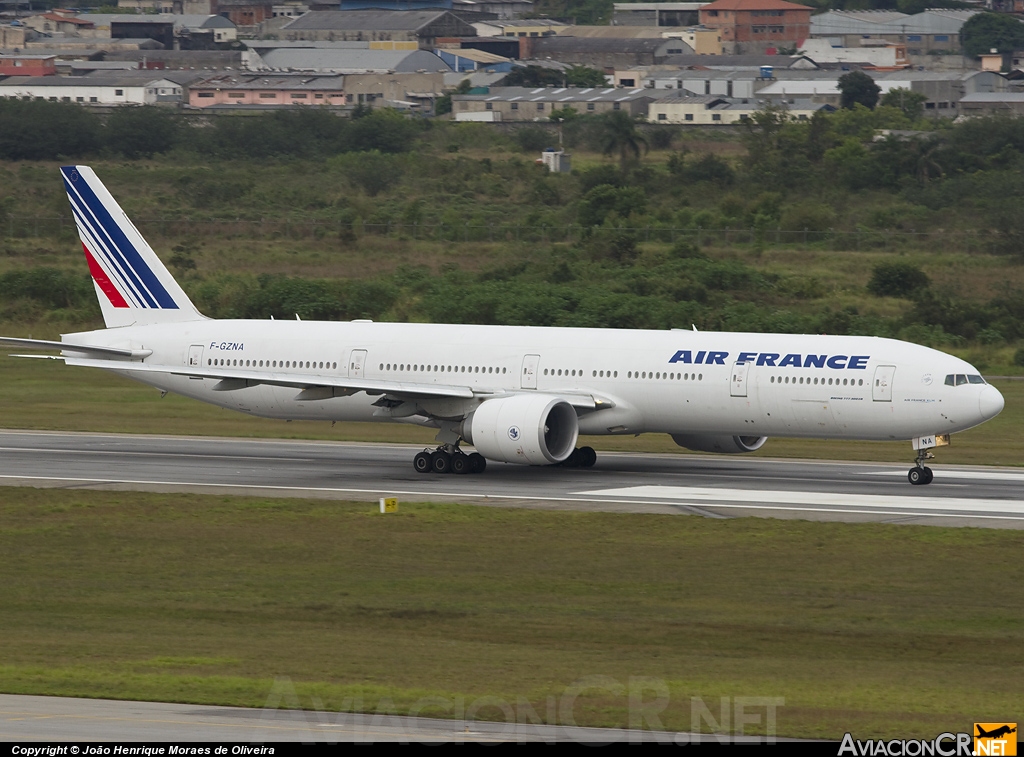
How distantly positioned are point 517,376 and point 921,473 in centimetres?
1110

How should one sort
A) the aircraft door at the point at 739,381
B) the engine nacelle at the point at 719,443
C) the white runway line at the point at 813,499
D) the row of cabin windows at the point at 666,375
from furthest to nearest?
1. the engine nacelle at the point at 719,443
2. the row of cabin windows at the point at 666,375
3. the aircraft door at the point at 739,381
4. the white runway line at the point at 813,499

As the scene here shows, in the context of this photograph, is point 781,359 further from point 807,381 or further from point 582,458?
point 582,458

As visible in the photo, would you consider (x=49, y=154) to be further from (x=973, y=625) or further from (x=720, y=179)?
(x=973, y=625)

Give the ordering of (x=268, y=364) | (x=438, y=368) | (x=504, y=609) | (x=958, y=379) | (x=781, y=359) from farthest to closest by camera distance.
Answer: (x=268, y=364), (x=438, y=368), (x=781, y=359), (x=958, y=379), (x=504, y=609)

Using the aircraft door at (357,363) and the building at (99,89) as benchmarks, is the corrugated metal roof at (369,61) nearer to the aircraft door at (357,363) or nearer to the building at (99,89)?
the building at (99,89)

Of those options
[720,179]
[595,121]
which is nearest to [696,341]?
[720,179]

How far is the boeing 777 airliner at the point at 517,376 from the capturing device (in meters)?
40.2

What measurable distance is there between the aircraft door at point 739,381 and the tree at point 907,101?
4514 inches

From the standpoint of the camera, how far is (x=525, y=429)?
40.5 meters

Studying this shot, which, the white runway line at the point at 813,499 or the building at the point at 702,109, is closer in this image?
the white runway line at the point at 813,499

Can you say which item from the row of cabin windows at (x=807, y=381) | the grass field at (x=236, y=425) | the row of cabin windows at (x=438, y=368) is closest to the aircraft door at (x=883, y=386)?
the row of cabin windows at (x=807, y=381)

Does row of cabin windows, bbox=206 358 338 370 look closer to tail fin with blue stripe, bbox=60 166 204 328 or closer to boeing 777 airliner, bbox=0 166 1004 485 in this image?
boeing 777 airliner, bbox=0 166 1004 485

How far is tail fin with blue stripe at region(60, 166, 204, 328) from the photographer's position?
49.3m

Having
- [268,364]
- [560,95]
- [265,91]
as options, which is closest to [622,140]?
[560,95]
